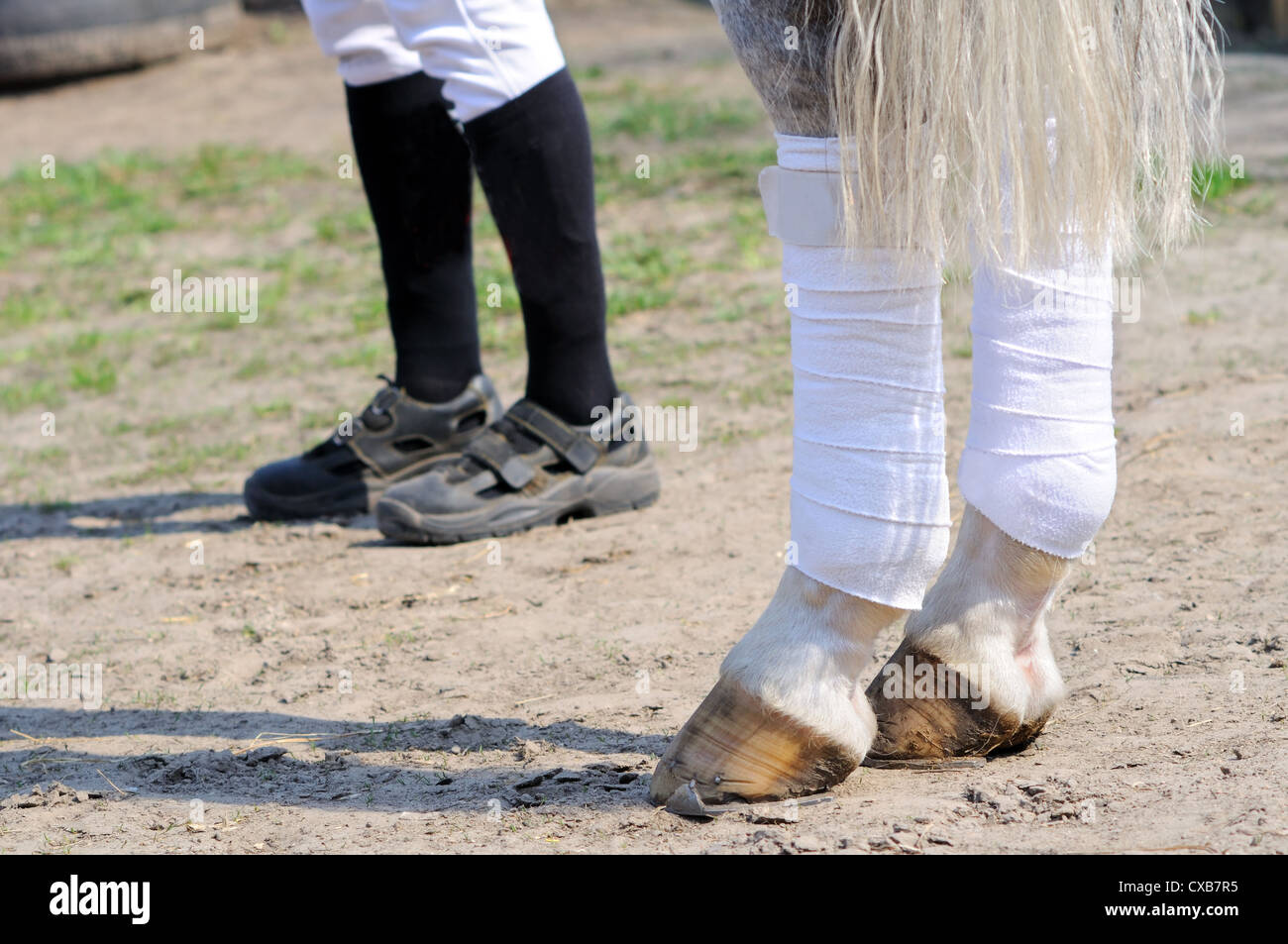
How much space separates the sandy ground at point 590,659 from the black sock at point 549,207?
40 centimetres

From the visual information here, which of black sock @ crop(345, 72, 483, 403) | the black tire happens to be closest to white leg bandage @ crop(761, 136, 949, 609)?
black sock @ crop(345, 72, 483, 403)

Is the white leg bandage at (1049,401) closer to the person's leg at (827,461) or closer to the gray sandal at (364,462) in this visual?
the person's leg at (827,461)

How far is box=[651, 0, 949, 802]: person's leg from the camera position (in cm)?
134

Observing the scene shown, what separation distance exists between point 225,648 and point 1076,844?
1.41m

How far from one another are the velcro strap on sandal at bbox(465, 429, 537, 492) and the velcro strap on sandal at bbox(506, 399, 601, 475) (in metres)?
0.06

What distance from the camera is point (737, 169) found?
17.9 ft

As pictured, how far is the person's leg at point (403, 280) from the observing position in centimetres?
278

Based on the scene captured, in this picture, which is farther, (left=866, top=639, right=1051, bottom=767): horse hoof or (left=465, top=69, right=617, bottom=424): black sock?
(left=465, top=69, right=617, bottom=424): black sock

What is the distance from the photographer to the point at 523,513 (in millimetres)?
2691

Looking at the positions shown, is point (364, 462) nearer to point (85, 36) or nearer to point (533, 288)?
point (533, 288)

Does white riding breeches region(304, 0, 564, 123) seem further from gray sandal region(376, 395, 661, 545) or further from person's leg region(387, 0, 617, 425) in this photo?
gray sandal region(376, 395, 661, 545)

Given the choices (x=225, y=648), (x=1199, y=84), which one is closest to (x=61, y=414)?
(x=225, y=648)

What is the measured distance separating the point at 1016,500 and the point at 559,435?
1390 mm

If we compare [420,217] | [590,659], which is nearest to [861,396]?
[590,659]
